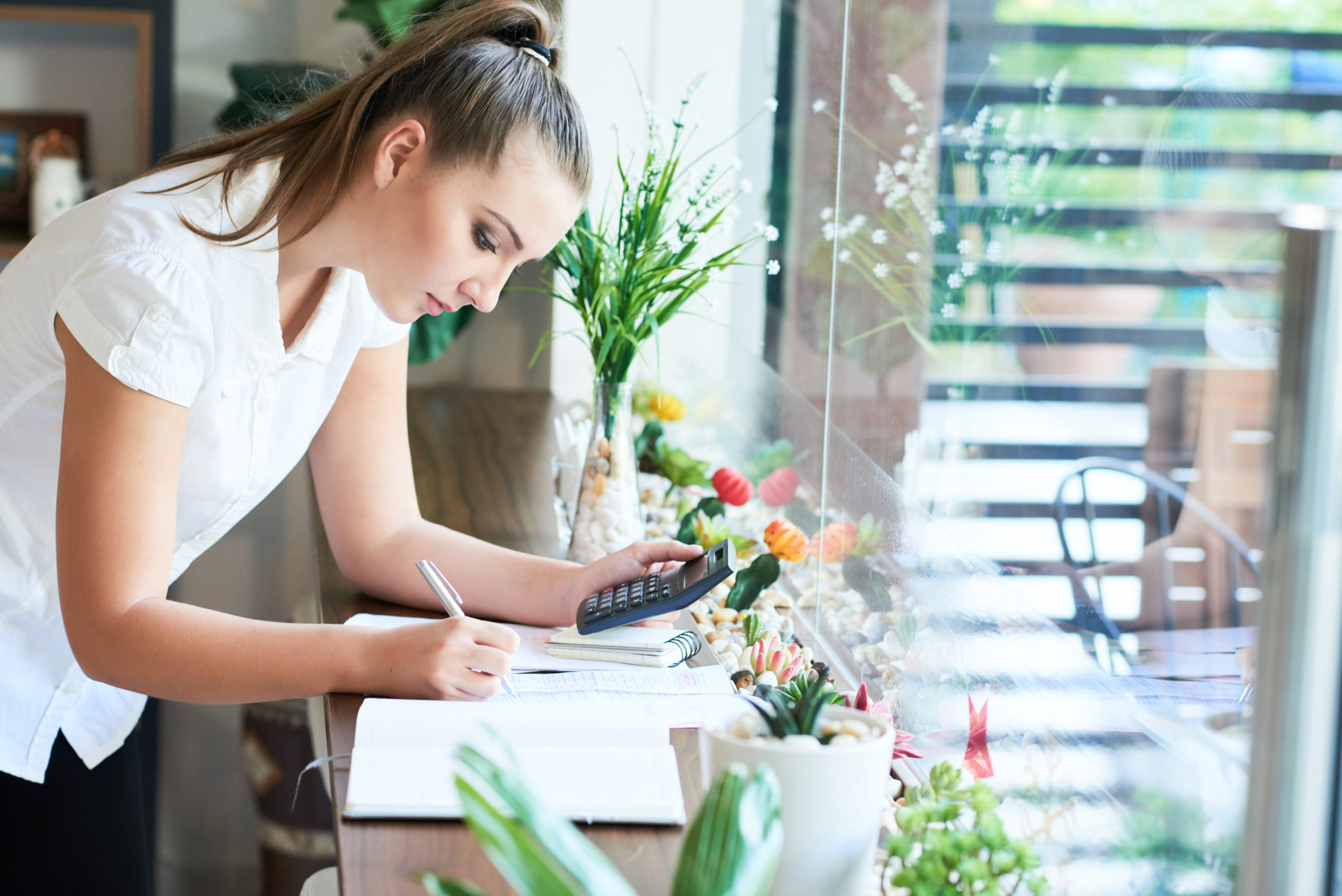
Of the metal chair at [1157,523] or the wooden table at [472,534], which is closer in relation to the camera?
the metal chair at [1157,523]

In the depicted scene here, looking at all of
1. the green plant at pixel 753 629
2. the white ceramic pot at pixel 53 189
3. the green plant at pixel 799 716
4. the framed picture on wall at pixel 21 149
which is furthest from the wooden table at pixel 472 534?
the framed picture on wall at pixel 21 149

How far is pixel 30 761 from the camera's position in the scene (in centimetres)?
113

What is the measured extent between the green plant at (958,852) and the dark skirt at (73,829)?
0.90 m

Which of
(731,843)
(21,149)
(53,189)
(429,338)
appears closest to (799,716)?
(731,843)

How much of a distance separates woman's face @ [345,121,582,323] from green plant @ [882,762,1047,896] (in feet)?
1.86

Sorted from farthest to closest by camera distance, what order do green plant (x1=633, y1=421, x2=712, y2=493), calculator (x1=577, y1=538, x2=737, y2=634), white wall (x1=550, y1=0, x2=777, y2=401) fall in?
white wall (x1=550, y1=0, x2=777, y2=401), green plant (x1=633, y1=421, x2=712, y2=493), calculator (x1=577, y1=538, x2=737, y2=634)

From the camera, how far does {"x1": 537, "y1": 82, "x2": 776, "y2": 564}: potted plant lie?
130 cm

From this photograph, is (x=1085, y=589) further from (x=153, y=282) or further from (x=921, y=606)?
(x=153, y=282)

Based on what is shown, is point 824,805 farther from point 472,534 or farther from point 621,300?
point 472,534

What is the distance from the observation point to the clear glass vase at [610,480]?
4.42 feet

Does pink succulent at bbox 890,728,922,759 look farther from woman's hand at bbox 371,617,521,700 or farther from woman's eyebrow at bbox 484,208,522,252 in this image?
woman's eyebrow at bbox 484,208,522,252

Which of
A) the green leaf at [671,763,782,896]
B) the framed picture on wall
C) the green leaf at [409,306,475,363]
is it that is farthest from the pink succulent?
the framed picture on wall

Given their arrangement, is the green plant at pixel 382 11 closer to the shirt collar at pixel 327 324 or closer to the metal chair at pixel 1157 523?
the shirt collar at pixel 327 324

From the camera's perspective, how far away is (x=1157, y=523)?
634mm
